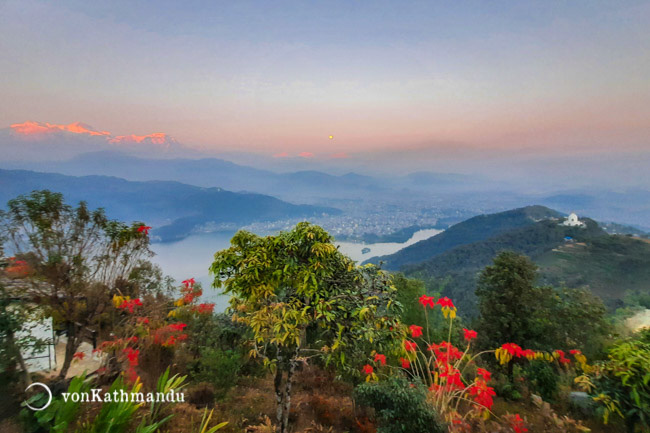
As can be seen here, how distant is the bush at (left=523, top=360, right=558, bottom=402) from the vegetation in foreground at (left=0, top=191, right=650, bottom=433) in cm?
2

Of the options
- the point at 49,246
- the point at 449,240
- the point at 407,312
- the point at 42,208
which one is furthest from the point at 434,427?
the point at 449,240

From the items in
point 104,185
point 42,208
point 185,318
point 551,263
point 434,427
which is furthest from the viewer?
point 104,185

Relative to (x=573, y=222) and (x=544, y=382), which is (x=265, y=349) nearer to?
(x=544, y=382)

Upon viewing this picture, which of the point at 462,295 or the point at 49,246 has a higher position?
the point at 49,246

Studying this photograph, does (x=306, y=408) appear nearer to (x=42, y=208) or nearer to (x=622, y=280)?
(x=42, y=208)

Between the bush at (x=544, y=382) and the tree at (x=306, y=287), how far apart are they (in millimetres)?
4470

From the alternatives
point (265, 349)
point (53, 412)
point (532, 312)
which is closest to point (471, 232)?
point (532, 312)

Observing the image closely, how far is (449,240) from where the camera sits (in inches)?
1817

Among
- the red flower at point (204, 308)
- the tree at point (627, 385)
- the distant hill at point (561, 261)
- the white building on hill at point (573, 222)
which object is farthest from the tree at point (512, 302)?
the white building on hill at point (573, 222)

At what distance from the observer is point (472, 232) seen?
46906mm

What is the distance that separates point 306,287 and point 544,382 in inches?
222

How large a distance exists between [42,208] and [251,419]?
12.9ft

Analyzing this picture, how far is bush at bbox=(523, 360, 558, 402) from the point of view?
4.79m

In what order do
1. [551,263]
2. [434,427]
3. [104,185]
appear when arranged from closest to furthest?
1. [434,427]
2. [551,263]
3. [104,185]
